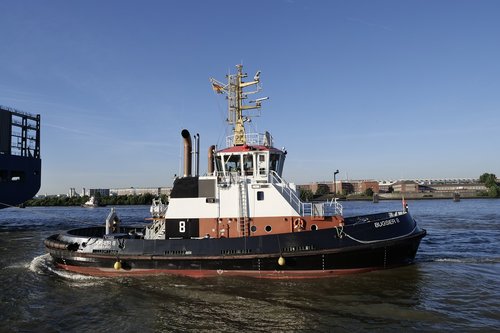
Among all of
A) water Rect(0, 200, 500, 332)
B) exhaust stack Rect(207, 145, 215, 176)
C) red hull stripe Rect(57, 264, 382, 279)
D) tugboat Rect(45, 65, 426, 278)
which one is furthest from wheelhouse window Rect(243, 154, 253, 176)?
water Rect(0, 200, 500, 332)

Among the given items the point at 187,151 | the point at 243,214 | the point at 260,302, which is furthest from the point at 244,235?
the point at 187,151

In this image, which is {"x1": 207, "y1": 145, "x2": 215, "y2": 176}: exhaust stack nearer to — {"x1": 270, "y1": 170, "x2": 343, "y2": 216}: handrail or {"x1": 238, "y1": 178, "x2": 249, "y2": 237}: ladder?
{"x1": 238, "y1": 178, "x2": 249, "y2": 237}: ladder

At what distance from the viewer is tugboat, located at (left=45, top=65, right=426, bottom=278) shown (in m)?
9.95

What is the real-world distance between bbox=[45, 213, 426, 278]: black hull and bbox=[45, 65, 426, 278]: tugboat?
0.09ft

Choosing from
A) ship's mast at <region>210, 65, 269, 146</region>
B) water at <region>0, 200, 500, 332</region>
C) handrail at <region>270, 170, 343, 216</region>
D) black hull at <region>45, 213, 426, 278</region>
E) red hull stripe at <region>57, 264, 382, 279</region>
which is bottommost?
water at <region>0, 200, 500, 332</region>

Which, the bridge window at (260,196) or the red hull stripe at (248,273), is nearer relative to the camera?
the red hull stripe at (248,273)

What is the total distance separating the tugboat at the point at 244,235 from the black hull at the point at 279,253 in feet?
0.09

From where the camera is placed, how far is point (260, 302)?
8312 millimetres

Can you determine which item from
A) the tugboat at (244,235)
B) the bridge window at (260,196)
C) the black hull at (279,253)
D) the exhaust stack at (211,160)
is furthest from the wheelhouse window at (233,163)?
the black hull at (279,253)

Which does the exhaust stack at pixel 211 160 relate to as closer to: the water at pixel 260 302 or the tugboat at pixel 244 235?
the tugboat at pixel 244 235

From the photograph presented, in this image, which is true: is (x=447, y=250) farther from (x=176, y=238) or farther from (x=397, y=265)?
(x=176, y=238)

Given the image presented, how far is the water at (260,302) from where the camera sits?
7102 millimetres

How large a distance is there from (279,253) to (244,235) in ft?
4.21

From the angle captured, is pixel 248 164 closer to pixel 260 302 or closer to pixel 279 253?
pixel 279 253
